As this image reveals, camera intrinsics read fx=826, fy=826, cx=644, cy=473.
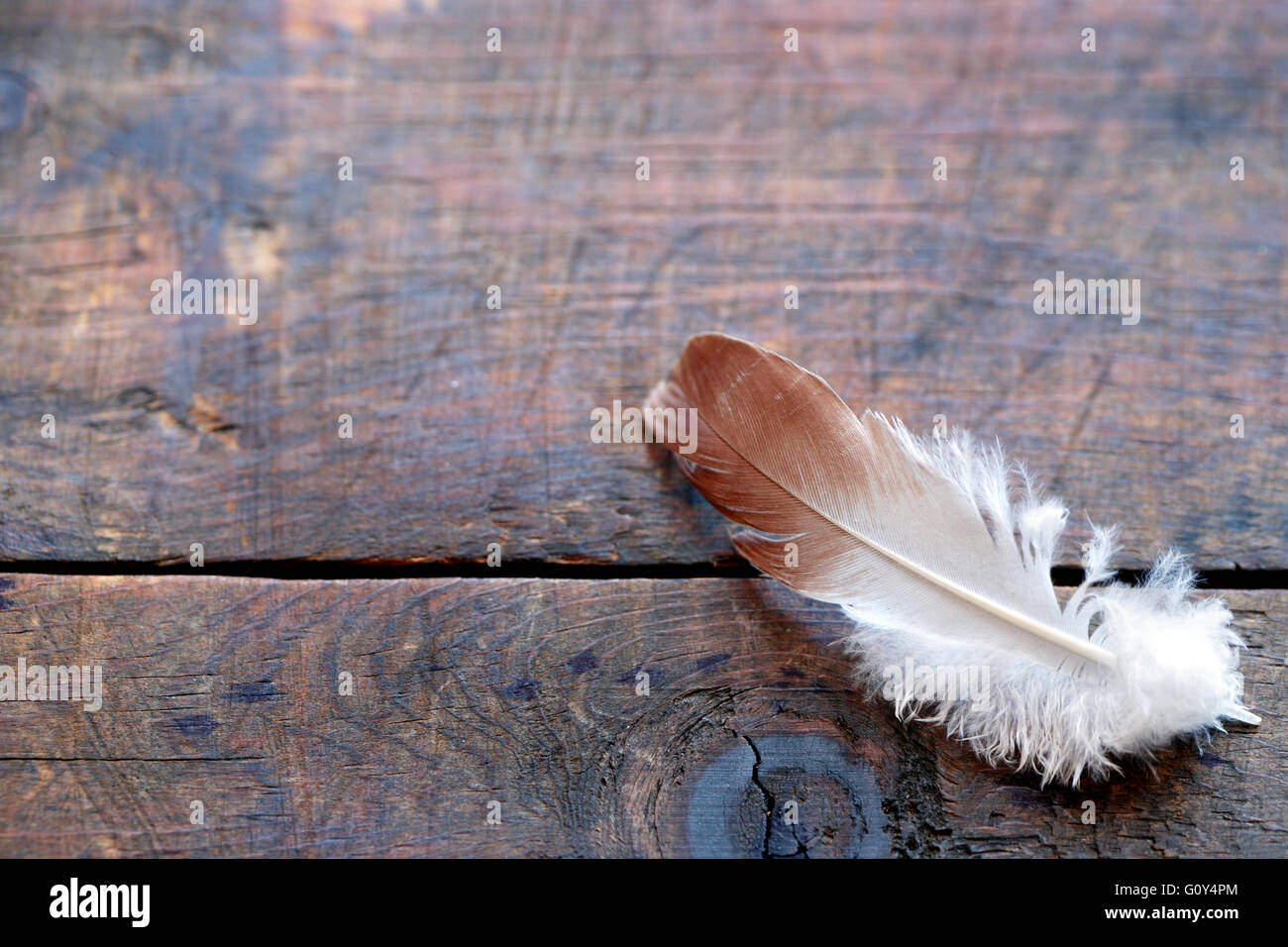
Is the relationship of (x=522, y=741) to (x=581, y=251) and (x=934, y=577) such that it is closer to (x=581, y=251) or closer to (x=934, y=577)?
(x=934, y=577)

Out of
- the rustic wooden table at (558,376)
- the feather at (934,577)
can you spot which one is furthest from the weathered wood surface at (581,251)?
the feather at (934,577)

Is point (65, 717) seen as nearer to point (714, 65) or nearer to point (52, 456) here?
point (52, 456)

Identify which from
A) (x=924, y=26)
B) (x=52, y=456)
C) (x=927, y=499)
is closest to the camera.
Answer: (x=927, y=499)

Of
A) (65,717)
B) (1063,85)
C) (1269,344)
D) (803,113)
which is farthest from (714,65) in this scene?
(65,717)

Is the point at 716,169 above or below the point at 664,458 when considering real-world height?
above

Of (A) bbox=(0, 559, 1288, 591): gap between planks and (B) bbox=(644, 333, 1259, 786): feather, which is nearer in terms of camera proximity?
(B) bbox=(644, 333, 1259, 786): feather

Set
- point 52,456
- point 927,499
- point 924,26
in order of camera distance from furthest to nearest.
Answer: point 924,26, point 52,456, point 927,499

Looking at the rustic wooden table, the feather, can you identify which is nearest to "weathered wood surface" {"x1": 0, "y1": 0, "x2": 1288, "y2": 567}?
the rustic wooden table

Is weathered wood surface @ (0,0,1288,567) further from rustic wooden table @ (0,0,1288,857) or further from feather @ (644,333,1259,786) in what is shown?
feather @ (644,333,1259,786)
